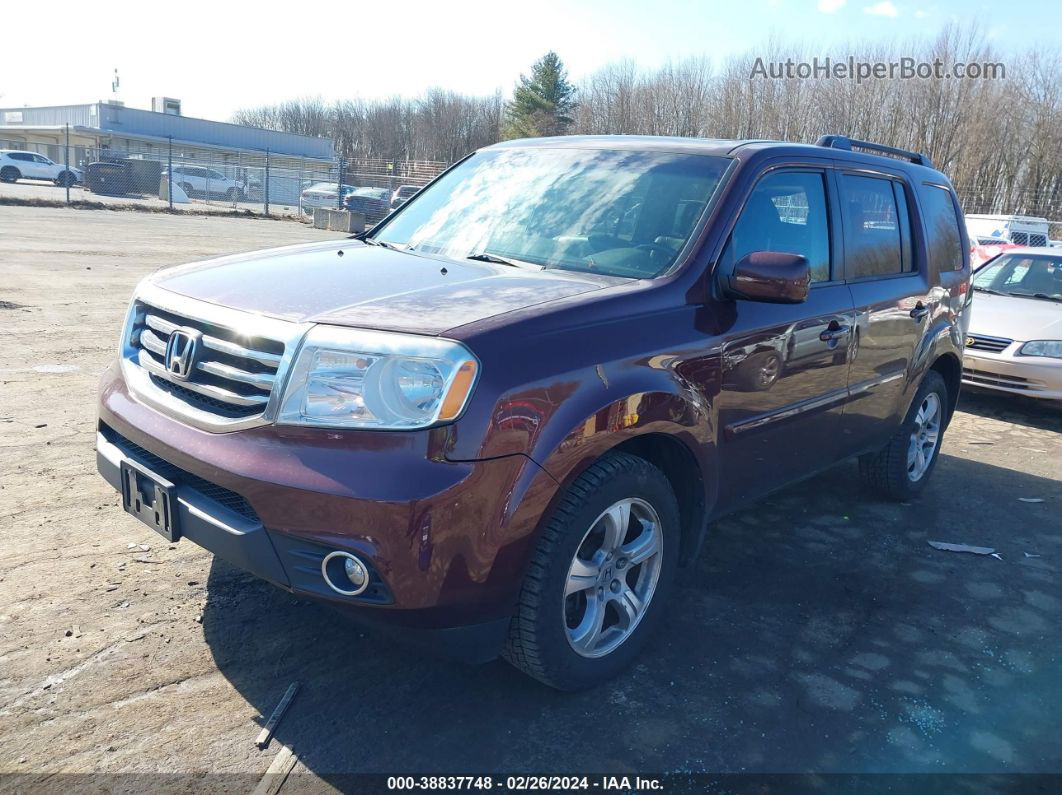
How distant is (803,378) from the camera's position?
379 centimetres

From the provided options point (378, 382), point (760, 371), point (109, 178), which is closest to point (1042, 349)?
point (760, 371)

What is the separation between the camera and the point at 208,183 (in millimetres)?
40094

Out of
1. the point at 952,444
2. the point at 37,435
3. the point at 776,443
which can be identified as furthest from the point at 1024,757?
the point at 37,435

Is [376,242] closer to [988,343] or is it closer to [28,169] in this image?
[988,343]

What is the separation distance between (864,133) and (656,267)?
142 feet

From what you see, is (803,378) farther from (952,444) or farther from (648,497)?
(952,444)

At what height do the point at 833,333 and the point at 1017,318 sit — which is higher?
the point at 833,333

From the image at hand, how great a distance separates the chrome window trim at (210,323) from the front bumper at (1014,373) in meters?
6.83

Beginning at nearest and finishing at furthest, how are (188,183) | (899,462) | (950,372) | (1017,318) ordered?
(899,462), (950,372), (1017,318), (188,183)

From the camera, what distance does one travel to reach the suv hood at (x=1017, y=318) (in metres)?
8.02

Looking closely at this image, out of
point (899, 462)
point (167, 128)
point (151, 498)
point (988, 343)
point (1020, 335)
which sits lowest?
point (899, 462)

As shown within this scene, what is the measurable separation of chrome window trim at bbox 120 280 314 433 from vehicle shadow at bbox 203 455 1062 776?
915mm

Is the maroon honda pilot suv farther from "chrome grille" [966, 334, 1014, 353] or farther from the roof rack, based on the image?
"chrome grille" [966, 334, 1014, 353]

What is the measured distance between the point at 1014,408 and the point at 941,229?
422cm
